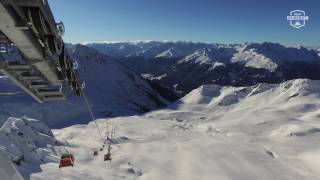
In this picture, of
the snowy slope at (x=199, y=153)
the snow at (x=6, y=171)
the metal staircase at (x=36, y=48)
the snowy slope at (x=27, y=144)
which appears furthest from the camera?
the snowy slope at (x=199, y=153)

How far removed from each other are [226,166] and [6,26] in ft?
386

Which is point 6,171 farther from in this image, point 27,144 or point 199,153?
point 199,153

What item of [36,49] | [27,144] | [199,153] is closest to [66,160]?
[36,49]

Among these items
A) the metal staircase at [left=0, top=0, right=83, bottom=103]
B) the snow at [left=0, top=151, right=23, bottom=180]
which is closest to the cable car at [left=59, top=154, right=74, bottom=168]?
the snow at [left=0, top=151, right=23, bottom=180]

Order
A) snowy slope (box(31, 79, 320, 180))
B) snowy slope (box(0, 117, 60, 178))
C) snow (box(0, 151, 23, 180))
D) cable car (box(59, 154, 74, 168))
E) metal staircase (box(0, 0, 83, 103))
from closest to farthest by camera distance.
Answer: metal staircase (box(0, 0, 83, 103)) < snow (box(0, 151, 23, 180)) < cable car (box(59, 154, 74, 168)) < snowy slope (box(0, 117, 60, 178)) < snowy slope (box(31, 79, 320, 180))

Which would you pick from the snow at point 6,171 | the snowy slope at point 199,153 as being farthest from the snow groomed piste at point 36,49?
the snowy slope at point 199,153

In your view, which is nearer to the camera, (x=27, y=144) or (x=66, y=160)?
(x=66, y=160)

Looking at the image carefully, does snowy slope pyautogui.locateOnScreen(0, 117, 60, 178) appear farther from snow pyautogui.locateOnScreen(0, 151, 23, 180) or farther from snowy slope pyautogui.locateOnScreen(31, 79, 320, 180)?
snow pyautogui.locateOnScreen(0, 151, 23, 180)

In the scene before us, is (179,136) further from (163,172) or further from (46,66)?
(46,66)

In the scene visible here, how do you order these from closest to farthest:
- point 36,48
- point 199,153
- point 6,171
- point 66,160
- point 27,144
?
point 36,48, point 6,171, point 66,160, point 27,144, point 199,153

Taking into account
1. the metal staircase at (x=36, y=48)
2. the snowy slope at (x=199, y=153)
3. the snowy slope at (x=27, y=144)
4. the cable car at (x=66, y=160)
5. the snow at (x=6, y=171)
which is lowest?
the snowy slope at (x=199, y=153)

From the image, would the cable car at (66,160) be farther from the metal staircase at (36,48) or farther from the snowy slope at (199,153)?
the metal staircase at (36,48)

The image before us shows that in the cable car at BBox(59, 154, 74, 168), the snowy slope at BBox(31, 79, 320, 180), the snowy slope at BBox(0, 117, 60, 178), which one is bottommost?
the snowy slope at BBox(31, 79, 320, 180)

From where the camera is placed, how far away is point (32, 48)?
1033 cm
